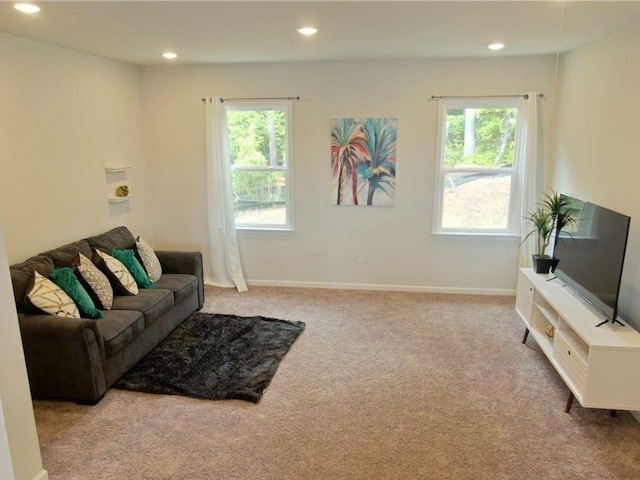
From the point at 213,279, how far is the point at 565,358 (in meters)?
3.71

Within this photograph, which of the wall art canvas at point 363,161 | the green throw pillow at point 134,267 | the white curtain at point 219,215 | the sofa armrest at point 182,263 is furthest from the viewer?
the white curtain at point 219,215

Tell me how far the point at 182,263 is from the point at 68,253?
41.7 inches

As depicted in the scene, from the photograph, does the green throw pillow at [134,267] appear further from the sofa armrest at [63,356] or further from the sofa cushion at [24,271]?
the sofa armrest at [63,356]

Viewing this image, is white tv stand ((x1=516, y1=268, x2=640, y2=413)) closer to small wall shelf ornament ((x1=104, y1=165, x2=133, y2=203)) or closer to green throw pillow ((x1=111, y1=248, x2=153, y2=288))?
green throw pillow ((x1=111, y1=248, x2=153, y2=288))

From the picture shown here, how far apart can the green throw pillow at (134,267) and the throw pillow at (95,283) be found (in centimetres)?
42

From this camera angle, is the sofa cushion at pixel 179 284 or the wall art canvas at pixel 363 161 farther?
the wall art canvas at pixel 363 161

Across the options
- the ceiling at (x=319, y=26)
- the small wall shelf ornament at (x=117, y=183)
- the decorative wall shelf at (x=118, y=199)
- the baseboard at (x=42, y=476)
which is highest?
the ceiling at (x=319, y=26)

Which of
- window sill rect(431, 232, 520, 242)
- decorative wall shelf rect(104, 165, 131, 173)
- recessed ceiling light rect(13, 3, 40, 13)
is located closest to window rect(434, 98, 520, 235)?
window sill rect(431, 232, 520, 242)

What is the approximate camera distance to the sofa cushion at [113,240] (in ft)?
13.2

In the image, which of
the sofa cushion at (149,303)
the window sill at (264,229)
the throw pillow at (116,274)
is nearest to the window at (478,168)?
the window sill at (264,229)

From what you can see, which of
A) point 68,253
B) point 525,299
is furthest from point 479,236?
point 68,253

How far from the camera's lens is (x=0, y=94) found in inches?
128

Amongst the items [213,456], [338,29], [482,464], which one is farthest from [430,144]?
[213,456]

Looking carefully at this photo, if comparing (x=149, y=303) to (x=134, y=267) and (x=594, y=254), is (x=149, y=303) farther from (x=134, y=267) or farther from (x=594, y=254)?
(x=594, y=254)
